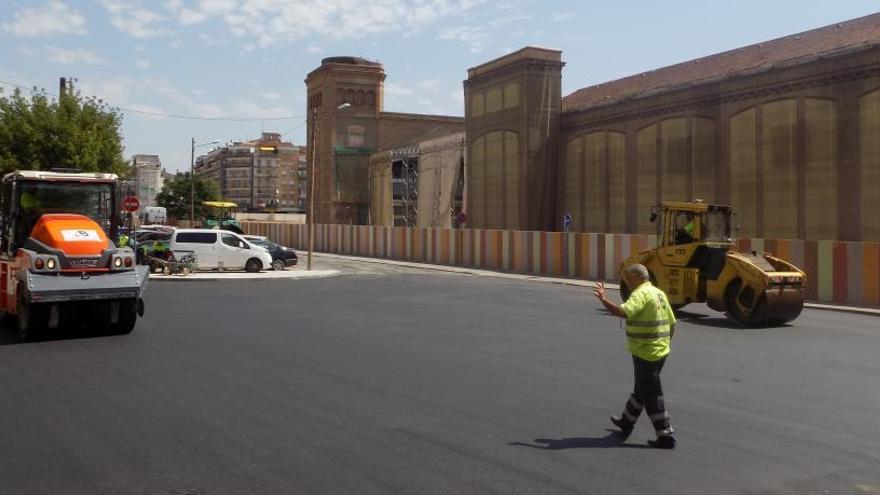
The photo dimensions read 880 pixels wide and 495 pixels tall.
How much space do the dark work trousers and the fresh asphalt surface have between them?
0.23 metres

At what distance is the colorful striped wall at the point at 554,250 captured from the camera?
69.4ft

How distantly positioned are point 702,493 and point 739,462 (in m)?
0.95

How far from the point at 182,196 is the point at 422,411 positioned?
294ft

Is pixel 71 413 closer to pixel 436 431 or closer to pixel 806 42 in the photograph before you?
pixel 436 431

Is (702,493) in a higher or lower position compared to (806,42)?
lower

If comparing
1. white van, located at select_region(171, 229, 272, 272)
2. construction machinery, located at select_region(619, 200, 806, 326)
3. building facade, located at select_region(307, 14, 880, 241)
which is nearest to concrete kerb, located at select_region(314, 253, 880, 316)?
construction machinery, located at select_region(619, 200, 806, 326)

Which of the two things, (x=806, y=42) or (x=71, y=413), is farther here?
(x=806, y=42)

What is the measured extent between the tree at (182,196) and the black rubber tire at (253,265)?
194 ft

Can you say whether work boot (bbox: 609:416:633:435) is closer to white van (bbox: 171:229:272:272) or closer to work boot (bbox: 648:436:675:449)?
work boot (bbox: 648:436:675:449)

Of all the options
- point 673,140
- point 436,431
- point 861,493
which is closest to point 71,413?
point 436,431

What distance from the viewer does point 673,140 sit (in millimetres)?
37250

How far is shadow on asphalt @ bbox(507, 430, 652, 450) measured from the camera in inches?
263

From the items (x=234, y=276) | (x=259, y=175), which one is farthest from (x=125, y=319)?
(x=259, y=175)

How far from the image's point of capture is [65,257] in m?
12.4
